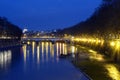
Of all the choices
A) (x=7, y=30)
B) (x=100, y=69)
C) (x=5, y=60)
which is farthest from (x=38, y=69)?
(x=7, y=30)

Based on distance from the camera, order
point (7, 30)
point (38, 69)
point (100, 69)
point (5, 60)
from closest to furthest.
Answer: point (100, 69) < point (38, 69) < point (5, 60) < point (7, 30)

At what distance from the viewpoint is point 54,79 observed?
38.4 m

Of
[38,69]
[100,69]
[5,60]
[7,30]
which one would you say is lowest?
[38,69]

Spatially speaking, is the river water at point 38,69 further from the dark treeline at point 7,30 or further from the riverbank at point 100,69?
the dark treeline at point 7,30

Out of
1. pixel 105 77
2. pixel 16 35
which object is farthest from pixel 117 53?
pixel 16 35

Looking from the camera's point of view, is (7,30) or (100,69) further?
(7,30)

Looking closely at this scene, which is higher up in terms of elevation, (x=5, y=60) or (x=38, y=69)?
(x=5, y=60)

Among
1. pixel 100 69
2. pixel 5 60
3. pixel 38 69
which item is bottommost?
pixel 38 69

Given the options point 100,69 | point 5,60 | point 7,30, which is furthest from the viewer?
point 7,30

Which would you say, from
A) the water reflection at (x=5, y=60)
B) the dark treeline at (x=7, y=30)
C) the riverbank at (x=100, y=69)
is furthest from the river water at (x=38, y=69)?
the dark treeline at (x=7, y=30)

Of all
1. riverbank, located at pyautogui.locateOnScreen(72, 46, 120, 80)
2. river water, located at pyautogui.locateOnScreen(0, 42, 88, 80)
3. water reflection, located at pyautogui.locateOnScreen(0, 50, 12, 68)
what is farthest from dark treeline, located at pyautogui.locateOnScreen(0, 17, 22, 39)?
riverbank, located at pyautogui.locateOnScreen(72, 46, 120, 80)

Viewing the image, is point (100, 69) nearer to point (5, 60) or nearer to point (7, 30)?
point (5, 60)

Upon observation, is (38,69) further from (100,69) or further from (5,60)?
(5,60)

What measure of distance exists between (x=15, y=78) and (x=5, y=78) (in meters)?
1.13
